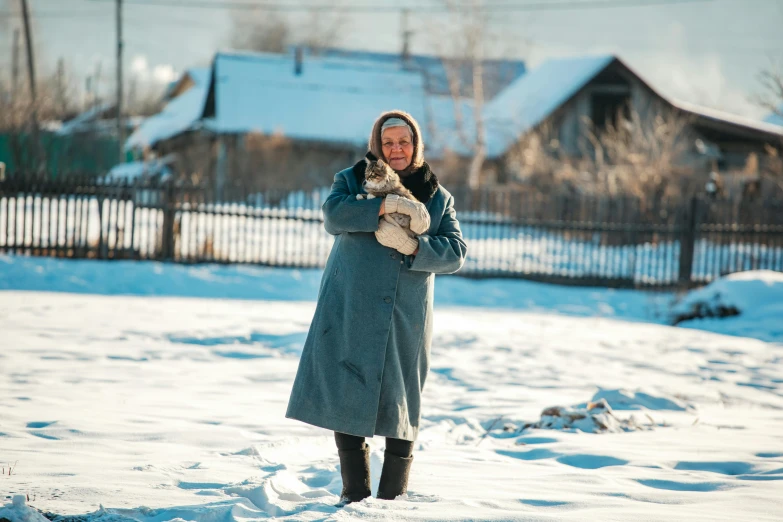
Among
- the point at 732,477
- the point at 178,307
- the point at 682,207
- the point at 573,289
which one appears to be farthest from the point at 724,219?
the point at 732,477

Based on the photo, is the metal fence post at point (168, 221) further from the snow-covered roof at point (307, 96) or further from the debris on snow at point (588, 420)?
the snow-covered roof at point (307, 96)

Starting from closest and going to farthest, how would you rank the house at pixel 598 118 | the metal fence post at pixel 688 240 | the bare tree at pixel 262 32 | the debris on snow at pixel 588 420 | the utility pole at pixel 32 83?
1. the debris on snow at pixel 588 420
2. the metal fence post at pixel 688 240
3. the utility pole at pixel 32 83
4. the house at pixel 598 118
5. the bare tree at pixel 262 32

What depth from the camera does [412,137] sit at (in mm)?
3447

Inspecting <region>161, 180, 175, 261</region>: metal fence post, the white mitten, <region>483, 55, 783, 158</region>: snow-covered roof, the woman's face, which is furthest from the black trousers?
<region>483, 55, 783, 158</region>: snow-covered roof

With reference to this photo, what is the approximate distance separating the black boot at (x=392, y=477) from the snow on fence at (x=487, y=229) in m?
9.53

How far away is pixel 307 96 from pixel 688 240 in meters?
18.9

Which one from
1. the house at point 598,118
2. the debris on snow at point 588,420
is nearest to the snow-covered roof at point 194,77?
the house at point 598,118

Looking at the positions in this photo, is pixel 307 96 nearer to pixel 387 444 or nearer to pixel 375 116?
pixel 375 116

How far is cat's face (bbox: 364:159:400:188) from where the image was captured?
10.8ft

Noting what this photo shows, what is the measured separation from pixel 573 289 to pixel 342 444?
10703 millimetres

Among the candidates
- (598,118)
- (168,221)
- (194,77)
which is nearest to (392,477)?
(168,221)

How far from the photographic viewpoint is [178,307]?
977 cm

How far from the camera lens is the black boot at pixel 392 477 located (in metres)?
3.41

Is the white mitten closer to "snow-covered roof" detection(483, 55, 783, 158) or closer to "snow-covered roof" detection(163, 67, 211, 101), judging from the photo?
"snow-covered roof" detection(483, 55, 783, 158)
